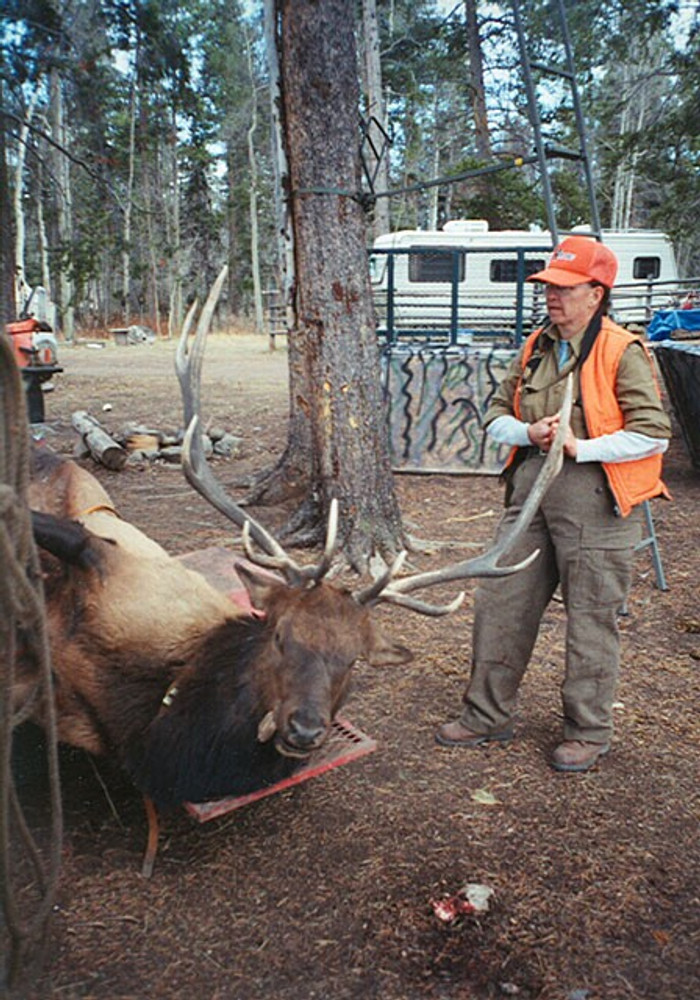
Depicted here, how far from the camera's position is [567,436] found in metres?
3.45

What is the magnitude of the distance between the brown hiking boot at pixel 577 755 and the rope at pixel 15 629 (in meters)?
2.33

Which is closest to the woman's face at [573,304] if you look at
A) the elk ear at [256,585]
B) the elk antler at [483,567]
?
the elk antler at [483,567]

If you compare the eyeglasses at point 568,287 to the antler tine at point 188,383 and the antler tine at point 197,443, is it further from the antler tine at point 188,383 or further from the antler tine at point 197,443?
the antler tine at point 188,383

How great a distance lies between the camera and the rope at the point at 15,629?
198 centimetres

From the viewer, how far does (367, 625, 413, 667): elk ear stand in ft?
10.5

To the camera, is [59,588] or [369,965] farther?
[59,588]

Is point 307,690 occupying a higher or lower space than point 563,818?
higher

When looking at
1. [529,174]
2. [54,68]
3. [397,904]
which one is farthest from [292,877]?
[529,174]

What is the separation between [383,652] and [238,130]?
43.1m

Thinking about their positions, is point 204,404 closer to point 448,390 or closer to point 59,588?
point 448,390

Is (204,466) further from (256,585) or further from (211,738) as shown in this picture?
(211,738)

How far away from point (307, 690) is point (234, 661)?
40 cm

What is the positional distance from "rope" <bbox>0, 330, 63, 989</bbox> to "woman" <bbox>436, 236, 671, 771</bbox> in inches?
85.9

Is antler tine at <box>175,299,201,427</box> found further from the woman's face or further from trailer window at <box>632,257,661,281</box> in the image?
trailer window at <box>632,257,661,281</box>
